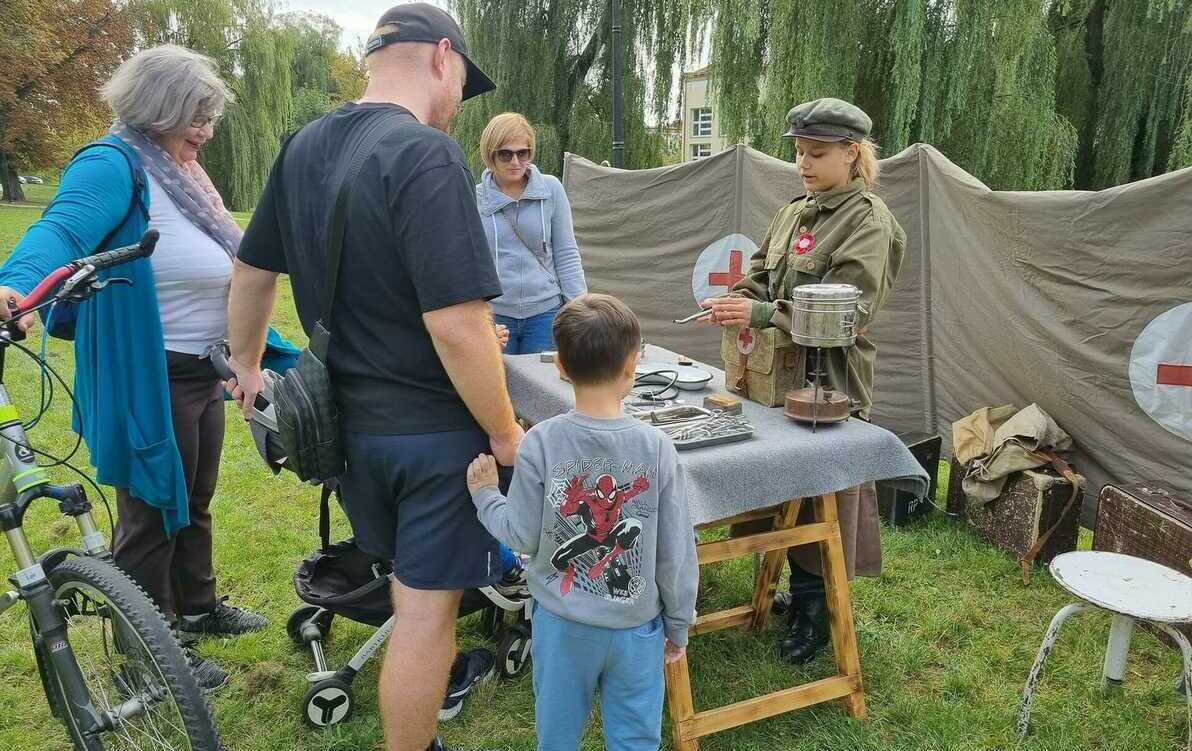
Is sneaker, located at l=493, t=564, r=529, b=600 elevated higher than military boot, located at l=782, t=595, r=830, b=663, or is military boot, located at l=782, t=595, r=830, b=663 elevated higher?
sneaker, located at l=493, t=564, r=529, b=600

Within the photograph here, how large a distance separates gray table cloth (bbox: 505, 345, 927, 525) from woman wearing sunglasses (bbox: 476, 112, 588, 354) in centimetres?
158

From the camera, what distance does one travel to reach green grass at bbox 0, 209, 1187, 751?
2.34 meters

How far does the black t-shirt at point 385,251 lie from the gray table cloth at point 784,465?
61cm

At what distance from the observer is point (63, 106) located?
84.2 feet

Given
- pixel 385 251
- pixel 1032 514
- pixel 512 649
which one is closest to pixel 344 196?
pixel 385 251

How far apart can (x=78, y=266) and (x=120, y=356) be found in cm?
55

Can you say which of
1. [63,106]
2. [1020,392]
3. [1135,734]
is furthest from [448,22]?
[63,106]

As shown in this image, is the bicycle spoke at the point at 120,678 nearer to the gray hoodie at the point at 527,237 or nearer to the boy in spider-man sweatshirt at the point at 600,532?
the boy in spider-man sweatshirt at the point at 600,532

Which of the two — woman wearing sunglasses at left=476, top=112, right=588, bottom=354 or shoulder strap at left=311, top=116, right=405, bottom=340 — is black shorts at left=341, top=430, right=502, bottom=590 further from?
woman wearing sunglasses at left=476, top=112, right=588, bottom=354

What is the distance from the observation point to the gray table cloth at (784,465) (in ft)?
6.54

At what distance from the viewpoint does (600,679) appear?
1.73 m

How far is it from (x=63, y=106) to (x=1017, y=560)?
30532 millimetres

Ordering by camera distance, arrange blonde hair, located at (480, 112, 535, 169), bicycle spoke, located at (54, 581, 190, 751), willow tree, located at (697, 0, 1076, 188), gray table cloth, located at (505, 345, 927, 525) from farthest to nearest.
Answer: willow tree, located at (697, 0, 1076, 188)
blonde hair, located at (480, 112, 535, 169)
gray table cloth, located at (505, 345, 927, 525)
bicycle spoke, located at (54, 581, 190, 751)

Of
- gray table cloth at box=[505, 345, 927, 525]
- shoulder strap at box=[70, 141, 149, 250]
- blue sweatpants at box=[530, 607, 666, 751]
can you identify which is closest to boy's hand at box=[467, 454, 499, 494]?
blue sweatpants at box=[530, 607, 666, 751]
